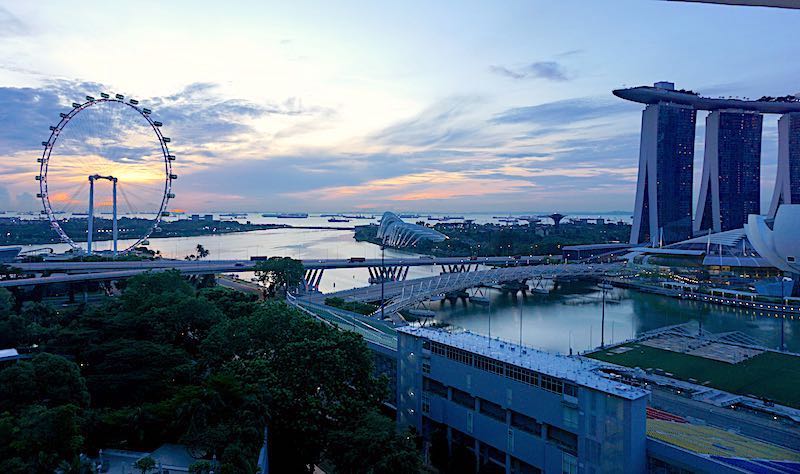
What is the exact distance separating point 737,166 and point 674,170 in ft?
29.4

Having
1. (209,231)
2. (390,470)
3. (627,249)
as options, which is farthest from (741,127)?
(209,231)

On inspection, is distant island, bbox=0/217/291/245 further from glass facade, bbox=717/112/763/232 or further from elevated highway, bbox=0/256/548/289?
glass facade, bbox=717/112/763/232

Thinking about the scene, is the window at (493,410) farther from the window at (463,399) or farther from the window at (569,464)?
the window at (569,464)

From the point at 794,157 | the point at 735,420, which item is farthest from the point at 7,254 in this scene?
the point at 794,157

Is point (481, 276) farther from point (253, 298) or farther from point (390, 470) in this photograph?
point (390, 470)

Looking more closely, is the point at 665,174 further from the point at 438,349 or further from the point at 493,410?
the point at 493,410

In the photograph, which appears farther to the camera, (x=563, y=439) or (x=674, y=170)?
(x=674, y=170)

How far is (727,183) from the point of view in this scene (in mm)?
68562

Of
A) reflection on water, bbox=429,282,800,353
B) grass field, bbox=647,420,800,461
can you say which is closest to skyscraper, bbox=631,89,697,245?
reflection on water, bbox=429,282,800,353

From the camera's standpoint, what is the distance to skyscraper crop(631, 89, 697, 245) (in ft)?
214

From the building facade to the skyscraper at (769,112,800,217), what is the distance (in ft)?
235

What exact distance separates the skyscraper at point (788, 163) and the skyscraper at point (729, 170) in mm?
2635

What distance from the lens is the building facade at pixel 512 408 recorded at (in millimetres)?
9227

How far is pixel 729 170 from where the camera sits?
68.4 metres
